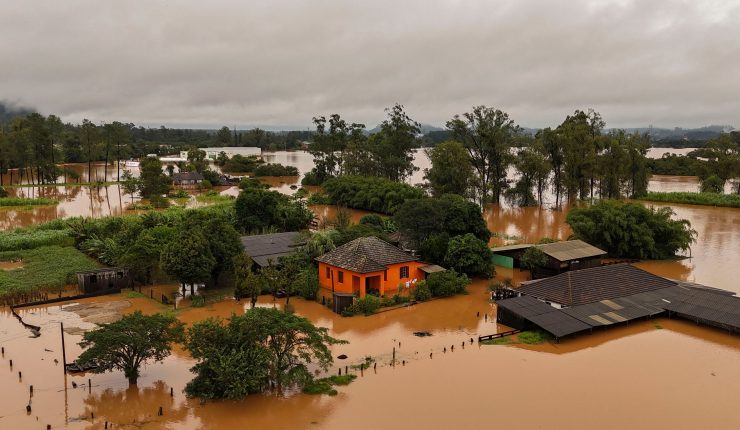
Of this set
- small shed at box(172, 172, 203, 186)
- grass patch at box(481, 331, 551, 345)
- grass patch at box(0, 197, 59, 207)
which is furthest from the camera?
small shed at box(172, 172, 203, 186)

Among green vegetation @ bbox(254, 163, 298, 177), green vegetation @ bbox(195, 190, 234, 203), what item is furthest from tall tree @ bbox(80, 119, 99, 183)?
green vegetation @ bbox(254, 163, 298, 177)

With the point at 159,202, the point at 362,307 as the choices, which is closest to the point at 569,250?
the point at 362,307

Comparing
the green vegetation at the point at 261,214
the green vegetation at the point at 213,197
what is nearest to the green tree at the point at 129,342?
the green vegetation at the point at 261,214

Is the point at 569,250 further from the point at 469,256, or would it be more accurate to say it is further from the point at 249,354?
the point at 249,354

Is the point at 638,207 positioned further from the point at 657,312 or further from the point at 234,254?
the point at 234,254

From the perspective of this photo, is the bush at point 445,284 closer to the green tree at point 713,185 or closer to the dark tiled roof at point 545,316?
the dark tiled roof at point 545,316

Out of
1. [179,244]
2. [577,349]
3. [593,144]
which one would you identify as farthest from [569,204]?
[179,244]

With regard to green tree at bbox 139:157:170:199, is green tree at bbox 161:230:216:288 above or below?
below

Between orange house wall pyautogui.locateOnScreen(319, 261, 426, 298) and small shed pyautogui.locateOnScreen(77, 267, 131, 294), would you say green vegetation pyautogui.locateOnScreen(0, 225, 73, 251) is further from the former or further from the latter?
orange house wall pyautogui.locateOnScreen(319, 261, 426, 298)
